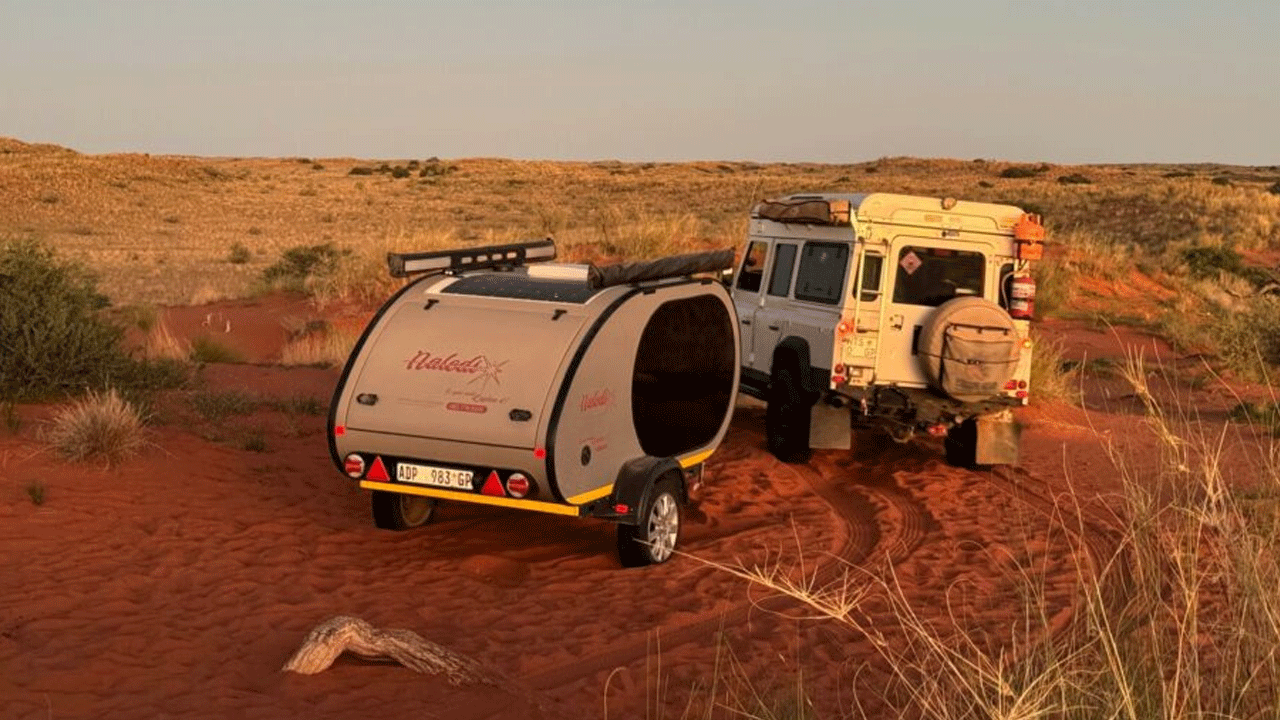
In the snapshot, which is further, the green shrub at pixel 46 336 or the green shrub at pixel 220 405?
the green shrub at pixel 220 405

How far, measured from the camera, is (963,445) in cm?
1271

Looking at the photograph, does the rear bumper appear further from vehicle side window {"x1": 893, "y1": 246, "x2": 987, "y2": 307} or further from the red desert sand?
vehicle side window {"x1": 893, "y1": 246, "x2": 987, "y2": 307}

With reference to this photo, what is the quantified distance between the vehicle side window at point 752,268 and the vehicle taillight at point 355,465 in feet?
20.0

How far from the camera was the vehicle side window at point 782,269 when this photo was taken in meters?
13.1

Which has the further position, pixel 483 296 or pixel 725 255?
pixel 725 255

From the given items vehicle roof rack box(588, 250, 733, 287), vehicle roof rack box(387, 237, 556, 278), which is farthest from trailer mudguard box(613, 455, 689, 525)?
vehicle roof rack box(387, 237, 556, 278)

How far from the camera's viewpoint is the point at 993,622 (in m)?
7.54

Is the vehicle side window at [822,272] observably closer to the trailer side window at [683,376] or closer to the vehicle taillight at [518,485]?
the trailer side window at [683,376]

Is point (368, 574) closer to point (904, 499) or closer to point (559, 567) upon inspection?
point (559, 567)

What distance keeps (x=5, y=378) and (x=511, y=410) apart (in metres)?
6.39

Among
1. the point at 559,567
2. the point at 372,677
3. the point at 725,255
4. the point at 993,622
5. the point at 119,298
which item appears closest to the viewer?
the point at 372,677

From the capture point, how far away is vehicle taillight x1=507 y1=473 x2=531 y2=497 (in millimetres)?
8211

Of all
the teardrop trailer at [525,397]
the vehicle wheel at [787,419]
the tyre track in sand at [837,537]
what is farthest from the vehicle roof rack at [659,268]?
the vehicle wheel at [787,419]

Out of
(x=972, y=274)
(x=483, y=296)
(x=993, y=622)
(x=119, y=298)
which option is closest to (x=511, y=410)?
(x=483, y=296)
